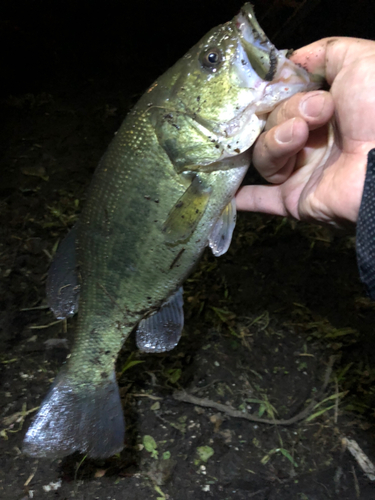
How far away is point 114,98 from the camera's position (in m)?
3.41

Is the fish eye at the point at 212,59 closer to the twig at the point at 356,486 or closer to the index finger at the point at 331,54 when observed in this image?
the index finger at the point at 331,54

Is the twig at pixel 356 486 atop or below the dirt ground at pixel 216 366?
below

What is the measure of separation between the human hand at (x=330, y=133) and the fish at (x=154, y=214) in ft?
0.26

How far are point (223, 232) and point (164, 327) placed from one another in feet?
1.52

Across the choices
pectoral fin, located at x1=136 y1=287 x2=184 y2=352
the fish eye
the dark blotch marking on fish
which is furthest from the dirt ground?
the fish eye

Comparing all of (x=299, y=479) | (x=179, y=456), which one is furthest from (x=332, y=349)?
(x=179, y=456)

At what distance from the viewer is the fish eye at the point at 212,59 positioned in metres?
1.16

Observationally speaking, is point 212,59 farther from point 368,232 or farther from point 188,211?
point 368,232

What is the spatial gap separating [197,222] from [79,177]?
209cm

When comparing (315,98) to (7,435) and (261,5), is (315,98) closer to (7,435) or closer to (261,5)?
(261,5)

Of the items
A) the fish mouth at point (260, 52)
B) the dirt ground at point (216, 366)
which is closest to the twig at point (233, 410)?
the dirt ground at point (216, 366)

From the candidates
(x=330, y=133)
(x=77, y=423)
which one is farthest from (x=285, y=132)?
(x=77, y=423)

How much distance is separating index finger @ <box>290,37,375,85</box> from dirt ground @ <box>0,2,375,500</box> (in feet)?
5.19

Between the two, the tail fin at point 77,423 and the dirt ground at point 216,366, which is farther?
the dirt ground at point 216,366
